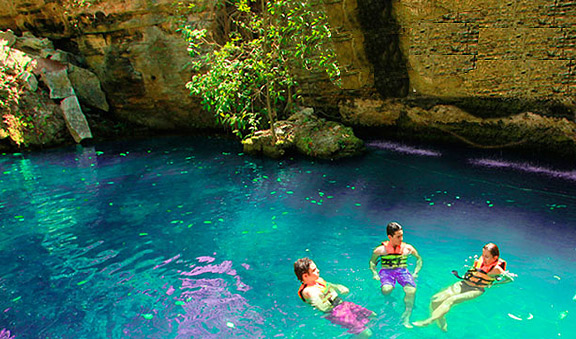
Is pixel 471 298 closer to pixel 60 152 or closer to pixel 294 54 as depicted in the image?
pixel 294 54

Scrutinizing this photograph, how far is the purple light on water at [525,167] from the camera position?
8064 mm

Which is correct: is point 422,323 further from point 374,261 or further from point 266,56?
point 266,56

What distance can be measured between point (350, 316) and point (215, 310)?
1660 millimetres

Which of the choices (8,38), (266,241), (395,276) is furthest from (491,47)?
(8,38)

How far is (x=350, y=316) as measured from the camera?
4.25 metres

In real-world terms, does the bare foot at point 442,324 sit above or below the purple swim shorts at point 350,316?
below

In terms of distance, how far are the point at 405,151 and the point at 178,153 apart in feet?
22.0

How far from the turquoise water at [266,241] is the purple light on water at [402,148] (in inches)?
5.5

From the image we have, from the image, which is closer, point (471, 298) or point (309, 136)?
point (471, 298)

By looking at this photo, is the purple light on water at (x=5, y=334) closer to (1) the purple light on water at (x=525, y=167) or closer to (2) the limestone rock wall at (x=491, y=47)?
(1) the purple light on water at (x=525, y=167)

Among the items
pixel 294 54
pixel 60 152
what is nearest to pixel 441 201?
pixel 294 54

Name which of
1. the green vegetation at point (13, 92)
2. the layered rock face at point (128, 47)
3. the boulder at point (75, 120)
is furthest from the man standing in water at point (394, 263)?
the green vegetation at point (13, 92)

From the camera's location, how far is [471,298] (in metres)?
4.48

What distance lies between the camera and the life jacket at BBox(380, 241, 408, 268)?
16.0ft
